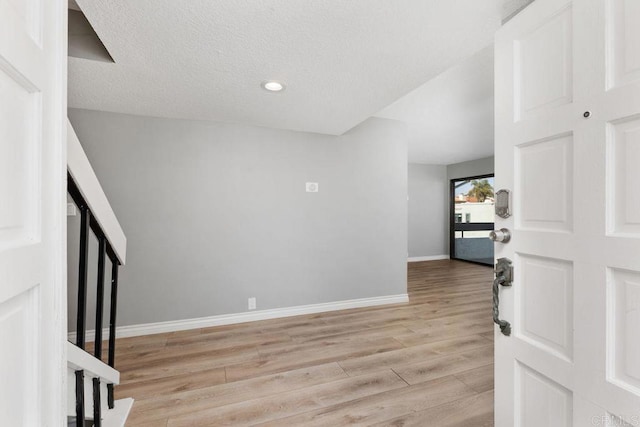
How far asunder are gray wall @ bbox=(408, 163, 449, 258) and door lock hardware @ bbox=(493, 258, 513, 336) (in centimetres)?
568

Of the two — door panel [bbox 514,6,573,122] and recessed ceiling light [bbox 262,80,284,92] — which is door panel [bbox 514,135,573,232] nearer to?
door panel [bbox 514,6,573,122]

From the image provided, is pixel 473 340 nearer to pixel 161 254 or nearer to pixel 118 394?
pixel 118 394

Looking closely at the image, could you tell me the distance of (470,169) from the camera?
6180 mm

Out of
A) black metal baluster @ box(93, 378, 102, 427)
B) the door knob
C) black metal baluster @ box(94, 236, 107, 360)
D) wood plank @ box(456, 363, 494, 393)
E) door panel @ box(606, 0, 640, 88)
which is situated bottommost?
wood plank @ box(456, 363, 494, 393)

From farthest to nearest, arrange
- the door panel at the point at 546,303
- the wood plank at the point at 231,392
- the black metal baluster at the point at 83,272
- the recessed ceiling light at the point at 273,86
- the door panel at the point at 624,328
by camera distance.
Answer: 1. the recessed ceiling light at the point at 273,86
2. the wood plank at the point at 231,392
3. the black metal baluster at the point at 83,272
4. the door panel at the point at 546,303
5. the door panel at the point at 624,328

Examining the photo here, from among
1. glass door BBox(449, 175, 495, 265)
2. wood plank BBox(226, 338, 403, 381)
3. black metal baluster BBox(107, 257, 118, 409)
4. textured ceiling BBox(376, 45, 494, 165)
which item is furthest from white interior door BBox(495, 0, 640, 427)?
glass door BBox(449, 175, 495, 265)

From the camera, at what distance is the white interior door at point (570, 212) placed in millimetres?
712

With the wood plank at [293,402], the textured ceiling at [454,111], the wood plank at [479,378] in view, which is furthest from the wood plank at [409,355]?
the textured ceiling at [454,111]

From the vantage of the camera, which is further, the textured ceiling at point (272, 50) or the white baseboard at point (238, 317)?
the white baseboard at point (238, 317)

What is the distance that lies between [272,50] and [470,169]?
5874 millimetres

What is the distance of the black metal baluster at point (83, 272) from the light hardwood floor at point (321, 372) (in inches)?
34.4

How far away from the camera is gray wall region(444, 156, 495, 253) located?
18.7ft

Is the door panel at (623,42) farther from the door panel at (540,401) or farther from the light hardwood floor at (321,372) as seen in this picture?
the light hardwood floor at (321,372)

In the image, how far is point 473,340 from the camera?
249 cm
